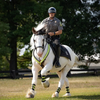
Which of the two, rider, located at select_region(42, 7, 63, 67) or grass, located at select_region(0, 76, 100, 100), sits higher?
rider, located at select_region(42, 7, 63, 67)

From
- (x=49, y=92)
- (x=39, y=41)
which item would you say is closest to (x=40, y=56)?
(x=39, y=41)

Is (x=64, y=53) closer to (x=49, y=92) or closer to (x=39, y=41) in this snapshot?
(x=39, y=41)

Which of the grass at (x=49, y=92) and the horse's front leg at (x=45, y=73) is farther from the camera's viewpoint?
the grass at (x=49, y=92)

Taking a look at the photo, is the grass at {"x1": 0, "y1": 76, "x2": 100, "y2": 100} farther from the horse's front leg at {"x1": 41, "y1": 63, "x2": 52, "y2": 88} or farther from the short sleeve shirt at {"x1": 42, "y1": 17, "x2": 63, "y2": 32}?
the short sleeve shirt at {"x1": 42, "y1": 17, "x2": 63, "y2": 32}

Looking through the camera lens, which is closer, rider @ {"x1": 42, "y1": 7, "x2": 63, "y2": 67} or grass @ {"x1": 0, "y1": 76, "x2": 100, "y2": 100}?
grass @ {"x1": 0, "y1": 76, "x2": 100, "y2": 100}

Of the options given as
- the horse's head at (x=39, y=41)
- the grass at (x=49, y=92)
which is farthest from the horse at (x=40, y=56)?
the grass at (x=49, y=92)

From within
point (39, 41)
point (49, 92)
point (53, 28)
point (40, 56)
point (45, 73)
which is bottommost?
point (49, 92)

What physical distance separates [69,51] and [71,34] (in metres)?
17.3

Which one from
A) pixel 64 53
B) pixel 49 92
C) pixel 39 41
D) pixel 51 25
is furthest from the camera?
pixel 49 92

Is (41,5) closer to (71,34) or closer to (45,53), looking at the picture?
(71,34)

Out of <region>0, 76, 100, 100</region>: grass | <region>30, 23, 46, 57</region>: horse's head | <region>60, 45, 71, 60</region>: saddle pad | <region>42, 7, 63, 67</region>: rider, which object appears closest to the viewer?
<region>30, 23, 46, 57</region>: horse's head

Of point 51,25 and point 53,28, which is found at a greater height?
point 51,25

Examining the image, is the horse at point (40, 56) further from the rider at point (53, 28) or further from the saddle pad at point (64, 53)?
the saddle pad at point (64, 53)

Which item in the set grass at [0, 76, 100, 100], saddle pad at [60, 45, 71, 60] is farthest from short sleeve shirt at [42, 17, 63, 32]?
grass at [0, 76, 100, 100]
